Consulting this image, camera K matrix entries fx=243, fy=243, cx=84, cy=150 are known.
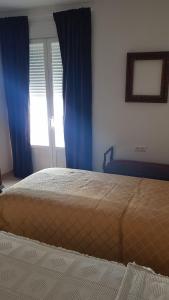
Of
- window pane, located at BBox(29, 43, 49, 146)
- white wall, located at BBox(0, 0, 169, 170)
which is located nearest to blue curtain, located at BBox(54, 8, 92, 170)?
white wall, located at BBox(0, 0, 169, 170)

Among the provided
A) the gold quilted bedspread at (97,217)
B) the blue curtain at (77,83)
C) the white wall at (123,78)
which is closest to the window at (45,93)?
the blue curtain at (77,83)

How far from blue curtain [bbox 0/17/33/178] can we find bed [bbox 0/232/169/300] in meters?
2.75

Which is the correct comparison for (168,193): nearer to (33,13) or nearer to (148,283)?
(148,283)

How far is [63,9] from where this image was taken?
3.19 m

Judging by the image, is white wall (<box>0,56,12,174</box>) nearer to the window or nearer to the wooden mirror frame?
the window

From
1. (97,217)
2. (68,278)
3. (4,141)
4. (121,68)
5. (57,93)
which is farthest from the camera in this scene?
(4,141)

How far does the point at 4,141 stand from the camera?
4.00m

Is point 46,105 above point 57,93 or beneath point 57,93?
beneath

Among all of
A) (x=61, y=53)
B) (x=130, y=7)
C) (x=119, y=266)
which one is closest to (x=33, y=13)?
(x=61, y=53)

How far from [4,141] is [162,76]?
261 centimetres

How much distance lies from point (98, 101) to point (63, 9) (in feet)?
4.19

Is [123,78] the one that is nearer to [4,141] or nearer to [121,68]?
[121,68]

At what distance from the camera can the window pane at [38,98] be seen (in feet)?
11.5

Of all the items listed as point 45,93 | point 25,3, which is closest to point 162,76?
point 45,93
